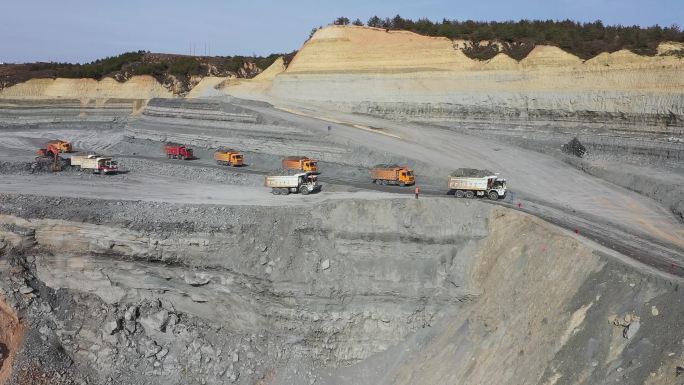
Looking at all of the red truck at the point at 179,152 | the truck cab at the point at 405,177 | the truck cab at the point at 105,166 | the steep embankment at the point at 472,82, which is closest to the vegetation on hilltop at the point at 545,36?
the steep embankment at the point at 472,82

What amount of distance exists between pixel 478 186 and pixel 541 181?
642 cm

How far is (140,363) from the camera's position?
20938mm

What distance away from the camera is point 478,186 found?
25.1 metres

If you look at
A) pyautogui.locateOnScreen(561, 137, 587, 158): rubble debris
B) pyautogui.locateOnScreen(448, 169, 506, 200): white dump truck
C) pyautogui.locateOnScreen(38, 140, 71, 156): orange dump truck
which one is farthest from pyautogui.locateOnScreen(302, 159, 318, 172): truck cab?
pyautogui.locateOnScreen(38, 140, 71, 156): orange dump truck

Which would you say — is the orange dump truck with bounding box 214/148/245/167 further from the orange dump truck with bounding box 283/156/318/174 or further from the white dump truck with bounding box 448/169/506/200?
the white dump truck with bounding box 448/169/506/200

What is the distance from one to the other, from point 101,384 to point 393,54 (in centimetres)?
3365

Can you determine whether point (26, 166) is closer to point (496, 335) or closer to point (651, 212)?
point (496, 335)

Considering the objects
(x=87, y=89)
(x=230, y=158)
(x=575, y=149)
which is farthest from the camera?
(x=87, y=89)

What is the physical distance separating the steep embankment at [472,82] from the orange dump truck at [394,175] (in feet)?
41.5

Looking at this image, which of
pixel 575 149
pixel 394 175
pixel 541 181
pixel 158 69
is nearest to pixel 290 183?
pixel 394 175

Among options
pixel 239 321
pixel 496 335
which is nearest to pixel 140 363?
pixel 239 321

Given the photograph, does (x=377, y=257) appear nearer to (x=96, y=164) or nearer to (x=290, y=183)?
(x=290, y=183)

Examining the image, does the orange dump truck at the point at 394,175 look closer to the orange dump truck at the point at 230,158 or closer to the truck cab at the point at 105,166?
the orange dump truck at the point at 230,158

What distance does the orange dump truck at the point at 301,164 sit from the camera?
3203 cm
